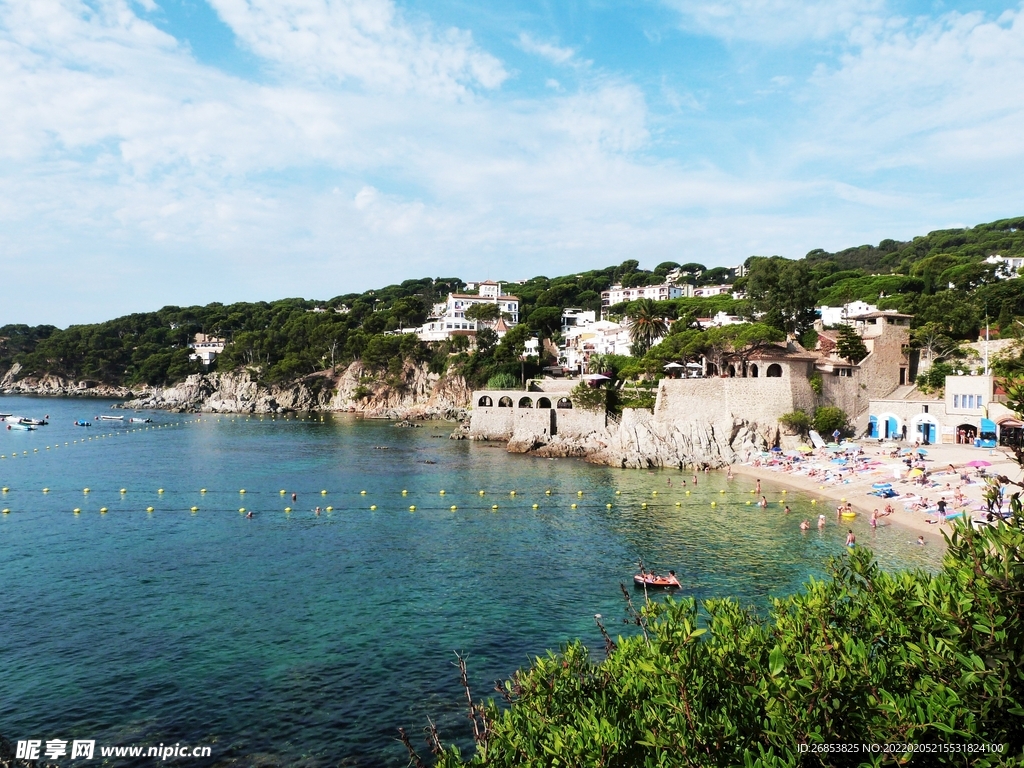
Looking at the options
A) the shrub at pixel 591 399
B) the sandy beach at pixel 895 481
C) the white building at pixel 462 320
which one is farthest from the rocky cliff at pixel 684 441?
the white building at pixel 462 320

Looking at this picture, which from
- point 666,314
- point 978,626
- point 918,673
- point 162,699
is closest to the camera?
point 978,626

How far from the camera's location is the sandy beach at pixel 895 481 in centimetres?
2869

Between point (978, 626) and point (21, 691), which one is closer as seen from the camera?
point (978, 626)

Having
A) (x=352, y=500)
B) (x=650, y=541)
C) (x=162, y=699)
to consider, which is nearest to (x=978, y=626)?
(x=162, y=699)

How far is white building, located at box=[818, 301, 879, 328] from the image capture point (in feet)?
228

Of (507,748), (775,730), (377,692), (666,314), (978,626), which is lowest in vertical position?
(377,692)

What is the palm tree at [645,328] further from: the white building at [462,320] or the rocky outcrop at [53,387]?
the rocky outcrop at [53,387]

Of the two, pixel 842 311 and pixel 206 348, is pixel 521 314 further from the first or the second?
pixel 206 348

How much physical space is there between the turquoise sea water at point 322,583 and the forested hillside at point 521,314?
25.3 m

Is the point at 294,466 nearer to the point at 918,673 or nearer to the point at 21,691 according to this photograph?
the point at 21,691

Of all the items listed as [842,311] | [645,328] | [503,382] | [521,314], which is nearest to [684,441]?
[645,328]

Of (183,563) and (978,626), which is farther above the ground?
(978,626)

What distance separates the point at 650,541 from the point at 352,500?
Answer: 1665 centimetres

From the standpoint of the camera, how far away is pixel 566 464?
48.4 metres
